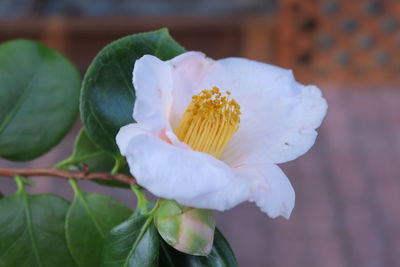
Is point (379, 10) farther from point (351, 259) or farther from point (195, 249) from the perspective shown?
point (195, 249)

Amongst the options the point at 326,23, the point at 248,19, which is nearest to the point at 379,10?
the point at 326,23

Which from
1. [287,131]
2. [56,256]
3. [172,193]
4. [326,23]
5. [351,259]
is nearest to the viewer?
[172,193]

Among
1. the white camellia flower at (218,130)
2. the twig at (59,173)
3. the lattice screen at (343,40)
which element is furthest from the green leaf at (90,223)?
the lattice screen at (343,40)

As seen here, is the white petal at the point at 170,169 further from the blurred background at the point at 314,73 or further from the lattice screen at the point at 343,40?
the lattice screen at the point at 343,40

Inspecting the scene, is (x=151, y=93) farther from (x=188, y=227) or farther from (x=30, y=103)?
(x=30, y=103)

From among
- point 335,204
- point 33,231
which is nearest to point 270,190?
point 33,231

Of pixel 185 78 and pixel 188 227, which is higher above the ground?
pixel 185 78
